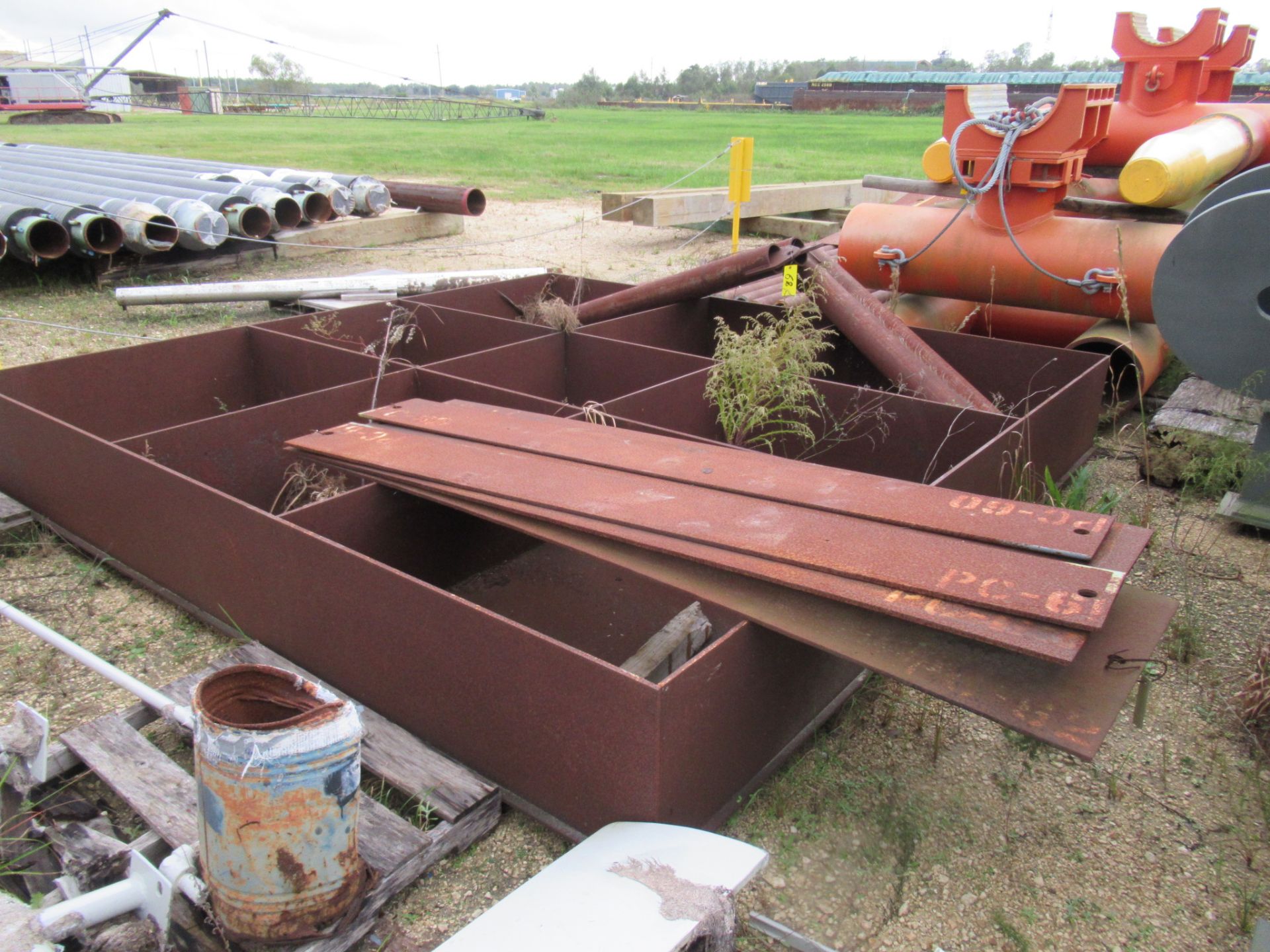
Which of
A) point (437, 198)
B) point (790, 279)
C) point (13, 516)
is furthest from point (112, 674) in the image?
point (437, 198)

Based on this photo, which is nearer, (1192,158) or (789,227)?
(1192,158)

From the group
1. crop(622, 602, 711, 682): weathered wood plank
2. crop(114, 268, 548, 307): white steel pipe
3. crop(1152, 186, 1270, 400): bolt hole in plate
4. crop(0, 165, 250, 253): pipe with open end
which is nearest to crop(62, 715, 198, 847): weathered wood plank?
crop(622, 602, 711, 682): weathered wood plank

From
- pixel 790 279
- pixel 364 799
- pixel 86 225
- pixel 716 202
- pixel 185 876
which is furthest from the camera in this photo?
pixel 716 202

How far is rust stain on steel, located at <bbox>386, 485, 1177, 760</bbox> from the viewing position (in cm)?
197

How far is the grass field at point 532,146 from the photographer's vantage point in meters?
17.0

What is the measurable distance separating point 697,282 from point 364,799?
Answer: 11.9 feet

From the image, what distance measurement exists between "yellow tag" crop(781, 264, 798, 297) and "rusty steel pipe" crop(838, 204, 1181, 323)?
124cm

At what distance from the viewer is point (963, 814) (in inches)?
95.9

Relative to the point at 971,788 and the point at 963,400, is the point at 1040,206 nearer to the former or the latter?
the point at 963,400

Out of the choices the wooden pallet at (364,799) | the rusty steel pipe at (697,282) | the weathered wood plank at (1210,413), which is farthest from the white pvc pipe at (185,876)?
the weathered wood plank at (1210,413)

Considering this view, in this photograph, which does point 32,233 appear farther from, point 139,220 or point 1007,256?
point 1007,256

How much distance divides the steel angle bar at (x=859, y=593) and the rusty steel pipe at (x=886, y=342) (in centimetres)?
211

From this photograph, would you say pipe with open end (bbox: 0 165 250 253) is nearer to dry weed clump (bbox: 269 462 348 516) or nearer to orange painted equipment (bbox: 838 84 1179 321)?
dry weed clump (bbox: 269 462 348 516)

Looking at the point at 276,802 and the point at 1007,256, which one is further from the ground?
the point at 1007,256
